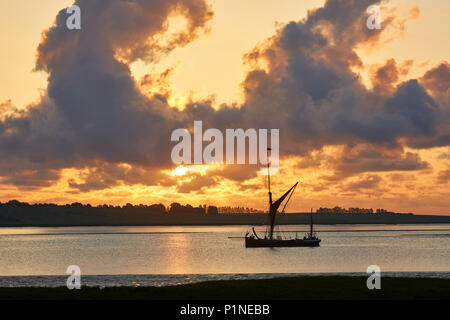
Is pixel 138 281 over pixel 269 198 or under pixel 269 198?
under

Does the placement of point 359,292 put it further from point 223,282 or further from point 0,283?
point 0,283

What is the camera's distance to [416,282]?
3738cm

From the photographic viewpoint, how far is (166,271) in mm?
87062

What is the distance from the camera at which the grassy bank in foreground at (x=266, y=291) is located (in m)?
32.2

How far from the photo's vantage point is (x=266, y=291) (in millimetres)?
34312

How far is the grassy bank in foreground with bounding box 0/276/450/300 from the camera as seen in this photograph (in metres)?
32.2
